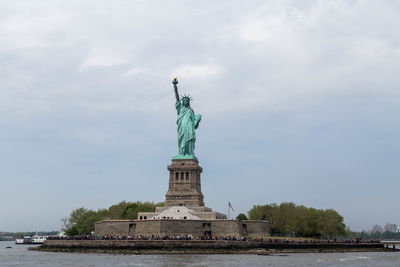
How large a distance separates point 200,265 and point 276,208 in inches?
1889

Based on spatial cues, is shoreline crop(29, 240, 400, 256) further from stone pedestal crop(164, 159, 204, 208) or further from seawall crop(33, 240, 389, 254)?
stone pedestal crop(164, 159, 204, 208)

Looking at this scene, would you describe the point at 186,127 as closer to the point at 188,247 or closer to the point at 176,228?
the point at 176,228

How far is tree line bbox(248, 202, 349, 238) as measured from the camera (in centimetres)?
7912

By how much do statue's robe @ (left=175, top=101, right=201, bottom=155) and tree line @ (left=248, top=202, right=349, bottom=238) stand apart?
61.1ft

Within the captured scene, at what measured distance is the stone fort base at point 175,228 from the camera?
62.8m

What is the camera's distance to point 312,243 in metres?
60.8

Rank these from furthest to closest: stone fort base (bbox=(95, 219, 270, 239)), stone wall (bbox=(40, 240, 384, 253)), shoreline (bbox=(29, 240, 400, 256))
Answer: stone fort base (bbox=(95, 219, 270, 239)) < stone wall (bbox=(40, 240, 384, 253)) < shoreline (bbox=(29, 240, 400, 256))

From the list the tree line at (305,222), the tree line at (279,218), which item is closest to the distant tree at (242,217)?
the tree line at (279,218)

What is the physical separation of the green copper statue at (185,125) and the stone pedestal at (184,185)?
154 cm

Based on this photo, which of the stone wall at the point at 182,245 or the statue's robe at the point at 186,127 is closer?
the stone wall at the point at 182,245

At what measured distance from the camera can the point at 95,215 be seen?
8575cm

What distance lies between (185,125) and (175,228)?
710 inches

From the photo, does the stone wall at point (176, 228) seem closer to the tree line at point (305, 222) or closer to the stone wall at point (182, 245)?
the stone wall at point (182, 245)


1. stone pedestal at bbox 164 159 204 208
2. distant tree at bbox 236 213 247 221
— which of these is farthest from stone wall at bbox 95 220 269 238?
distant tree at bbox 236 213 247 221
